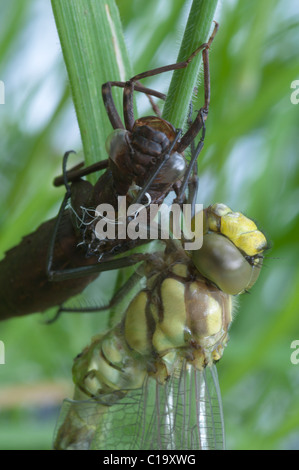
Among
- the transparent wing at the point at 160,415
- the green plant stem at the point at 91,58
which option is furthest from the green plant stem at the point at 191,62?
the transparent wing at the point at 160,415

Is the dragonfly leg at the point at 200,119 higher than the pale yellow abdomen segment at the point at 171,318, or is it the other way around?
the dragonfly leg at the point at 200,119

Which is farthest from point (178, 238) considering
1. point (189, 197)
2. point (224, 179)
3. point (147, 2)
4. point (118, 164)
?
point (147, 2)

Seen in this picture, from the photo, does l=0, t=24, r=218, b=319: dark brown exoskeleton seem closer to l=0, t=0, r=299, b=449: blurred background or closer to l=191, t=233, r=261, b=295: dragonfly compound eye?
l=191, t=233, r=261, b=295: dragonfly compound eye

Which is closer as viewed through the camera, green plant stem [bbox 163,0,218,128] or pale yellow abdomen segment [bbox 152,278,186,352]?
green plant stem [bbox 163,0,218,128]

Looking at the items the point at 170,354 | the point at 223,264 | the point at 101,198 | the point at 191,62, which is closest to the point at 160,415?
the point at 170,354

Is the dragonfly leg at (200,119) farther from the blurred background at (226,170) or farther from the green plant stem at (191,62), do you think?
the blurred background at (226,170)

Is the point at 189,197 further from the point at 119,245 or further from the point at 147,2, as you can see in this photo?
the point at 147,2

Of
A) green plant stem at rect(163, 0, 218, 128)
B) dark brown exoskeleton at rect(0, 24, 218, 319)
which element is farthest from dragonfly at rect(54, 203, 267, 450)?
green plant stem at rect(163, 0, 218, 128)
